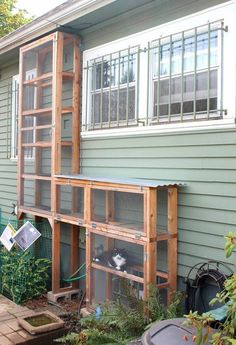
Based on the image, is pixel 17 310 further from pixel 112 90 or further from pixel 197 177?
pixel 112 90

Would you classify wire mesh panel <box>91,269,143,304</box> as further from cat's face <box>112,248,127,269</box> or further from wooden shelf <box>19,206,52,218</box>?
wooden shelf <box>19,206,52,218</box>

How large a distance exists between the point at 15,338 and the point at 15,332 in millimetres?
177

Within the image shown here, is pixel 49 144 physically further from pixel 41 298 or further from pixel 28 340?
pixel 28 340

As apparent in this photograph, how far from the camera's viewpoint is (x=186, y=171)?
4285 mm

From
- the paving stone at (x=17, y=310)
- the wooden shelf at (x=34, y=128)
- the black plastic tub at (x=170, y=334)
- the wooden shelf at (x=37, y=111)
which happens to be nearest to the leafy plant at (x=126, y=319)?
the black plastic tub at (x=170, y=334)

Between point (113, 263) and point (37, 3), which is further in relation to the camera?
point (37, 3)

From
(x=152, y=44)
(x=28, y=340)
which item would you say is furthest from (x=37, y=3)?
(x=28, y=340)

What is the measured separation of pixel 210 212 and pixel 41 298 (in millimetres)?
2797

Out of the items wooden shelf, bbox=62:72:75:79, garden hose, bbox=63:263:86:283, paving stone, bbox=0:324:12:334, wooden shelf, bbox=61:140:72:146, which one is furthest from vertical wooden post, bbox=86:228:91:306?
wooden shelf, bbox=62:72:75:79

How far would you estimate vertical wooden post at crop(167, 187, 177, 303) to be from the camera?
425 centimetres

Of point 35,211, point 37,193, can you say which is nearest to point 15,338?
point 35,211

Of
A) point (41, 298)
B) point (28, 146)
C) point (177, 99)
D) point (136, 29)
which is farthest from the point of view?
point (28, 146)

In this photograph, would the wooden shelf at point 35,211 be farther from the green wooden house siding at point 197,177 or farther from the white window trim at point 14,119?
the green wooden house siding at point 197,177

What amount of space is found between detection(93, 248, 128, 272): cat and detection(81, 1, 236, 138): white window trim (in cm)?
136
